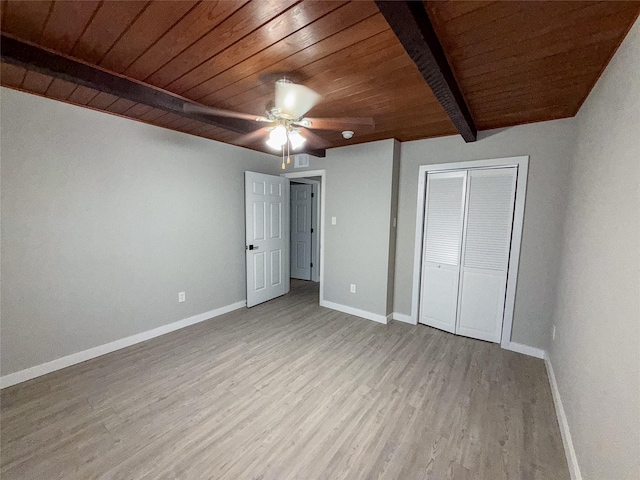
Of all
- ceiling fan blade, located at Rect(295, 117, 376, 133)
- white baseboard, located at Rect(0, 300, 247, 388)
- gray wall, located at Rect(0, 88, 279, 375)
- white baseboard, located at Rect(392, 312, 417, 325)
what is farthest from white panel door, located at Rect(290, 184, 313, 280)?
ceiling fan blade, located at Rect(295, 117, 376, 133)

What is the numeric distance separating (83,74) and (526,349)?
14.2 ft

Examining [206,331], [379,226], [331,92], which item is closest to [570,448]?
[379,226]

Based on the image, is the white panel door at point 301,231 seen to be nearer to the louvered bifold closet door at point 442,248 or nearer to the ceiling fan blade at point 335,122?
the louvered bifold closet door at point 442,248

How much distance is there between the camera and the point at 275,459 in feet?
5.02

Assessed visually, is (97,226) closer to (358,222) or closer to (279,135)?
(279,135)

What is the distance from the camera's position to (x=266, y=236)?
4.04m

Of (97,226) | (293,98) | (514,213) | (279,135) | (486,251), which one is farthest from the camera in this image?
(486,251)

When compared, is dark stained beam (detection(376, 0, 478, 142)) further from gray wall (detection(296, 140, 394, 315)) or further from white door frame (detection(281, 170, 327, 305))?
white door frame (detection(281, 170, 327, 305))

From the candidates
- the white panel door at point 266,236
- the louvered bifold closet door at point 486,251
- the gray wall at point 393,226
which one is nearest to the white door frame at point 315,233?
the white panel door at point 266,236

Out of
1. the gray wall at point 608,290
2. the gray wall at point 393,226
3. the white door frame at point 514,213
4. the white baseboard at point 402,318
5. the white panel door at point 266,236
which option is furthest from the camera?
the white panel door at point 266,236

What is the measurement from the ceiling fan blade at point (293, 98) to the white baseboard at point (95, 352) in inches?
107

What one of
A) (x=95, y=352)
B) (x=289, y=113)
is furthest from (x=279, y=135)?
(x=95, y=352)

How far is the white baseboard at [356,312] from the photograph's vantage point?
342cm

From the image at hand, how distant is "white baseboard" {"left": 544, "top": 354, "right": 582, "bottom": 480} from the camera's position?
A: 1414mm
